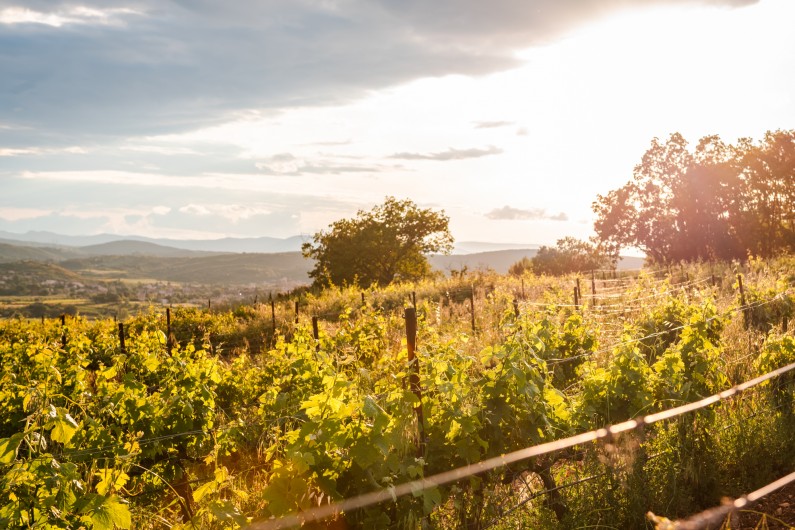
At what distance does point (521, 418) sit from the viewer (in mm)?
4676

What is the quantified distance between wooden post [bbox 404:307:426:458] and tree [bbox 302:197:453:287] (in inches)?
1472

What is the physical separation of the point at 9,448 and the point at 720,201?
4501 centimetres

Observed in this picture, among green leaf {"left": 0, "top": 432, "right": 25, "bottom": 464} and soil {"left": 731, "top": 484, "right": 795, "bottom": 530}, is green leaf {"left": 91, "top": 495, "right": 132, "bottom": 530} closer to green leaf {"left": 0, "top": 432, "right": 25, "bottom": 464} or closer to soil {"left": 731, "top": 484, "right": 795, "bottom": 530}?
green leaf {"left": 0, "top": 432, "right": 25, "bottom": 464}

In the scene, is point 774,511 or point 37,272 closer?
point 774,511

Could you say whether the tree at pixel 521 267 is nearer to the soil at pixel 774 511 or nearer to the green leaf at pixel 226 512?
the soil at pixel 774 511

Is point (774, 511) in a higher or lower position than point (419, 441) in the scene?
lower

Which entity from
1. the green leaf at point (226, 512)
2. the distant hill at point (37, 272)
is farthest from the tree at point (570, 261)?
the distant hill at point (37, 272)

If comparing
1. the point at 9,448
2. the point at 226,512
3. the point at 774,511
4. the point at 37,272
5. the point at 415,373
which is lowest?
the point at 37,272

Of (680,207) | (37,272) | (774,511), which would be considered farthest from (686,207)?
(37,272)

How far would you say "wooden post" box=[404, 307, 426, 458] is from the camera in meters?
4.28

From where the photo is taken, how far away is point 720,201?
4038 centimetres

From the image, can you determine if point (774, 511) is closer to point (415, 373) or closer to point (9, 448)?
point (415, 373)

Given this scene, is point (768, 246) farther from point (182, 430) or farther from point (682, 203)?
point (182, 430)

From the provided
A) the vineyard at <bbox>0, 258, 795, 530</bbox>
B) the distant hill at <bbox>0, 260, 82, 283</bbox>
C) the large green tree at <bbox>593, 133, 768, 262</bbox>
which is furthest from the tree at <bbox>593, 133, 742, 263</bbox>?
the distant hill at <bbox>0, 260, 82, 283</bbox>
